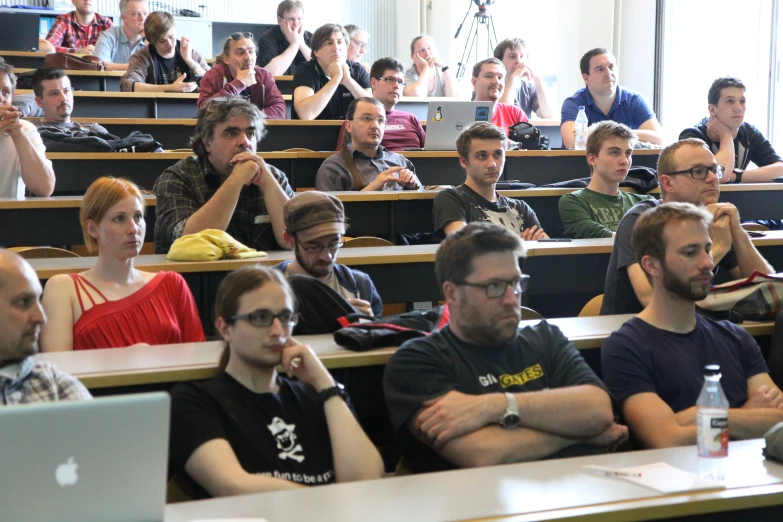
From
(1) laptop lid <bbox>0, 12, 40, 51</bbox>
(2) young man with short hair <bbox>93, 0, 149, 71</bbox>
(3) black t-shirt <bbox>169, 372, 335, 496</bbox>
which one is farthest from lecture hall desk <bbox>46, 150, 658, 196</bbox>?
(1) laptop lid <bbox>0, 12, 40, 51</bbox>

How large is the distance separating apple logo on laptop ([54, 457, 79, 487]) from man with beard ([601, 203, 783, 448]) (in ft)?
4.30

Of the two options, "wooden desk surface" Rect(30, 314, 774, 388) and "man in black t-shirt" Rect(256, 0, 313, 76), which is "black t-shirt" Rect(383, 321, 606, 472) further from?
"man in black t-shirt" Rect(256, 0, 313, 76)

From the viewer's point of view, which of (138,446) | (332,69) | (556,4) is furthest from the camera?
(556,4)

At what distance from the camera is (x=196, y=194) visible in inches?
128

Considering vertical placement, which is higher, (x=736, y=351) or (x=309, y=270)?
(x=309, y=270)

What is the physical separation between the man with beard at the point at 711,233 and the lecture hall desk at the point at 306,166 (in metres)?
1.82

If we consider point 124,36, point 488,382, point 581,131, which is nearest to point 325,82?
point 581,131

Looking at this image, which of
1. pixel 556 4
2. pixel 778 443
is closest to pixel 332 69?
pixel 556 4

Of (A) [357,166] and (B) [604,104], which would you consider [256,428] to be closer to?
(A) [357,166]

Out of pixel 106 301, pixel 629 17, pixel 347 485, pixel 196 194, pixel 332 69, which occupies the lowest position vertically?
pixel 347 485

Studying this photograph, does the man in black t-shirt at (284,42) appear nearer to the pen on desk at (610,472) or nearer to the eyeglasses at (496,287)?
the eyeglasses at (496,287)

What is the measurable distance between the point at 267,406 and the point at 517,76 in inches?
190

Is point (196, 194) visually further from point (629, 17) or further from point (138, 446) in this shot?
point (629, 17)

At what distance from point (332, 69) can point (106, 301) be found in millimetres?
3366
